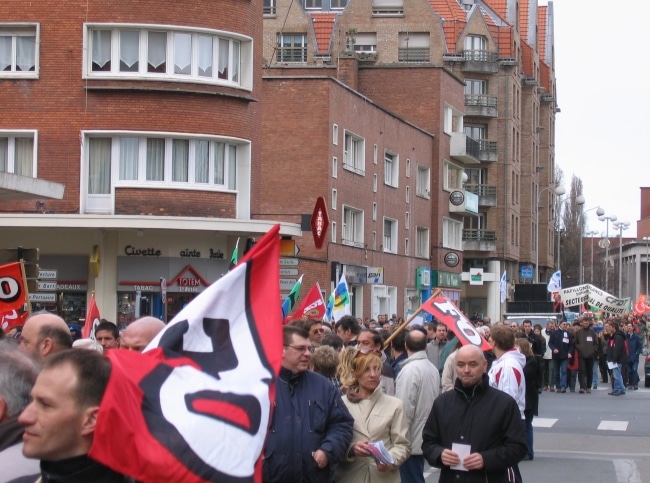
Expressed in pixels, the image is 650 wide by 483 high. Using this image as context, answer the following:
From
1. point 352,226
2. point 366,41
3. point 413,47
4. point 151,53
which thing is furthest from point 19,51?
point 413,47

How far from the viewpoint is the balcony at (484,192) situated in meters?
78.2

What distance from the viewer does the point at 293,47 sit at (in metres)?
70.1

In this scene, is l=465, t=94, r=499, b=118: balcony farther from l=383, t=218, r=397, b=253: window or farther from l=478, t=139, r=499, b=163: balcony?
l=383, t=218, r=397, b=253: window

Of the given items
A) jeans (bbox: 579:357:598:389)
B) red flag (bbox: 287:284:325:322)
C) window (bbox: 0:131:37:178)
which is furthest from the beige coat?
jeans (bbox: 579:357:598:389)

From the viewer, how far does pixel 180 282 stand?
34000mm

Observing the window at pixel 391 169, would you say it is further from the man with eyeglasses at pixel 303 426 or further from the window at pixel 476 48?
the man with eyeglasses at pixel 303 426

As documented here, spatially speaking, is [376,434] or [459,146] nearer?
[376,434]

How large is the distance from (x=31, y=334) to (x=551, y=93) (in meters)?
93.5

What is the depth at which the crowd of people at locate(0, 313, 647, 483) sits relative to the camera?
4.42 m

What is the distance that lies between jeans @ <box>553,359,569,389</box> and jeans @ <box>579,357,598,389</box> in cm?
42

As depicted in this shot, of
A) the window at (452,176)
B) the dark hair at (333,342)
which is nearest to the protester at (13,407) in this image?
the dark hair at (333,342)

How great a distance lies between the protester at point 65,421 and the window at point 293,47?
66122 millimetres

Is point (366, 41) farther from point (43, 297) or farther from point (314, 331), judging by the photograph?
point (314, 331)

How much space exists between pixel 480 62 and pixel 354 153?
97.4ft
